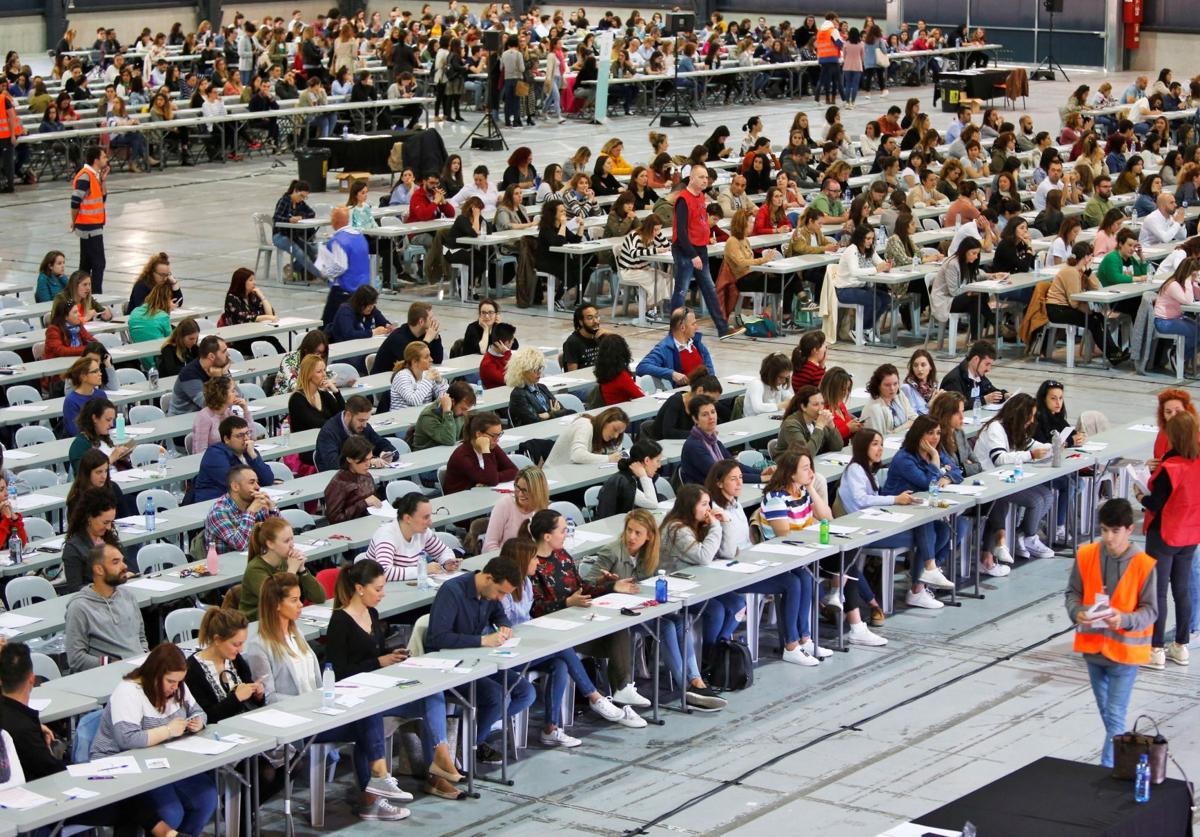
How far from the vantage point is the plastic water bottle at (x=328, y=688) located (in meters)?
8.42

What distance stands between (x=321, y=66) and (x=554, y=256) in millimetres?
19164

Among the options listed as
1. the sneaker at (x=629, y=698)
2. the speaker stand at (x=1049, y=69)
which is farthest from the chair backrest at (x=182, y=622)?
the speaker stand at (x=1049, y=69)

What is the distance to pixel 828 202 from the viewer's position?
21141 mm

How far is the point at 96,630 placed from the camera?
9156 mm

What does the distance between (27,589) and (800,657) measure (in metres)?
4.09

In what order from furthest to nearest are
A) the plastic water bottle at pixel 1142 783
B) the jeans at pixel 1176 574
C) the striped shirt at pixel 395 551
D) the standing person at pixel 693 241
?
the standing person at pixel 693 241 → the jeans at pixel 1176 574 → the striped shirt at pixel 395 551 → the plastic water bottle at pixel 1142 783

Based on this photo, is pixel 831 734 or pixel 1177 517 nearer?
pixel 831 734

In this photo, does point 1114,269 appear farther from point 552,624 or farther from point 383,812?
point 383,812

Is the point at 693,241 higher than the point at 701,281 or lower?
higher

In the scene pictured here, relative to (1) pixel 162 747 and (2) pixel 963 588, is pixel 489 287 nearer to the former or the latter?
(2) pixel 963 588

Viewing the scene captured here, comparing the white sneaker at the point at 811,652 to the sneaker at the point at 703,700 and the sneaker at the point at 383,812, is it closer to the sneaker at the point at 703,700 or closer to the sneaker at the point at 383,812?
the sneaker at the point at 703,700

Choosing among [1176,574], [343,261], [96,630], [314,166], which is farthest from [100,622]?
[314,166]

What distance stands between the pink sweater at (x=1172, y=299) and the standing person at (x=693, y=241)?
402 cm

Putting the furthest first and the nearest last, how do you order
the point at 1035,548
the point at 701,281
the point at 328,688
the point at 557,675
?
the point at 701,281 < the point at 1035,548 < the point at 557,675 < the point at 328,688
